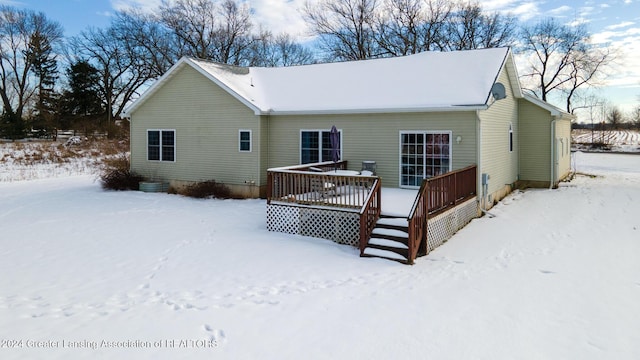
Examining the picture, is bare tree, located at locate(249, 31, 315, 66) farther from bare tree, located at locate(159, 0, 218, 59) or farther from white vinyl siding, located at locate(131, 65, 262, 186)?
white vinyl siding, located at locate(131, 65, 262, 186)

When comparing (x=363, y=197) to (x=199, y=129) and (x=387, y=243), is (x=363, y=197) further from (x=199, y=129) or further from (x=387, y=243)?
(x=199, y=129)

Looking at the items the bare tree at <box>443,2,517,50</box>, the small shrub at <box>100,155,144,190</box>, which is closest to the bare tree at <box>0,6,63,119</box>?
the small shrub at <box>100,155,144,190</box>

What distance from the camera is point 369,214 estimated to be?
29.9 feet

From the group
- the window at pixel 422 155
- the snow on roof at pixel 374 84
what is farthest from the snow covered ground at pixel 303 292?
the snow on roof at pixel 374 84

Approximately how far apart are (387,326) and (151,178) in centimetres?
1416

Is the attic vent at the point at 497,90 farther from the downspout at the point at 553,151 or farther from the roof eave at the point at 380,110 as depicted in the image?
the downspout at the point at 553,151

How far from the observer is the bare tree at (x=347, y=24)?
35969mm

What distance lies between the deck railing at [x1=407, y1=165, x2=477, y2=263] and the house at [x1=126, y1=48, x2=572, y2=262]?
1.46 metres

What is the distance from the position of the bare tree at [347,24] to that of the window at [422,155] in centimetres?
2461

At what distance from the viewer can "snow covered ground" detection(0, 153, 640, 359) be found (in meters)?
4.91

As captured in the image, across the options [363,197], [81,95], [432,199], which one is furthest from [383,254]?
[81,95]

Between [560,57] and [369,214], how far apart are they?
34487 millimetres

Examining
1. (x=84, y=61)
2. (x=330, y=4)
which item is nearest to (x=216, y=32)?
(x=330, y=4)

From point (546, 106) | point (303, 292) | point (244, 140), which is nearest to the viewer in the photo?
point (303, 292)
